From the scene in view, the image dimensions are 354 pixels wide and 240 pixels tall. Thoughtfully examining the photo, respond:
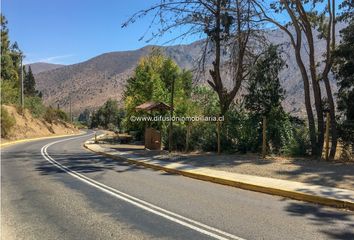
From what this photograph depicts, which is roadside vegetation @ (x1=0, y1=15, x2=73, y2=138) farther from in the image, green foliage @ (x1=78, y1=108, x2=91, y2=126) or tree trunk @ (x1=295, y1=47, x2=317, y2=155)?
green foliage @ (x1=78, y1=108, x2=91, y2=126)

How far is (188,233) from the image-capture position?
726cm

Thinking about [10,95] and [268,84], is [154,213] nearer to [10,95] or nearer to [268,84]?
[268,84]

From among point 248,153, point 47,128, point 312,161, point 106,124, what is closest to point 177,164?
point 248,153

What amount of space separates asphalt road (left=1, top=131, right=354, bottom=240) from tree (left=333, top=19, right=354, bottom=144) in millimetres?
8667

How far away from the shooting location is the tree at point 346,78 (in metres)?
19.0

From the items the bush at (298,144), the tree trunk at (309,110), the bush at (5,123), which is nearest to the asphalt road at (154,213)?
the bush at (298,144)

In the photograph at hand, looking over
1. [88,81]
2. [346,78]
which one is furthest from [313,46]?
[88,81]

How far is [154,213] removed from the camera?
348 inches

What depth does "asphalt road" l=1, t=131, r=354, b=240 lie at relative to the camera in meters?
7.35

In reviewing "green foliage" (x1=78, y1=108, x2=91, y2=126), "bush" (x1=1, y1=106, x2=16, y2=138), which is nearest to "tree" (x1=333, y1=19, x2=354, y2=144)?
"bush" (x1=1, y1=106, x2=16, y2=138)

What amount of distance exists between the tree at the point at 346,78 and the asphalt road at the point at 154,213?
28.4ft

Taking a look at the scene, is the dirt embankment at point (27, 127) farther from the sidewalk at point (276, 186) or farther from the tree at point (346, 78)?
the tree at point (346, 78)

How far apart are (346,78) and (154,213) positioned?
1471cm

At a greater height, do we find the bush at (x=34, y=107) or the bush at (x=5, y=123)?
the bush at (x=34, y=107)
